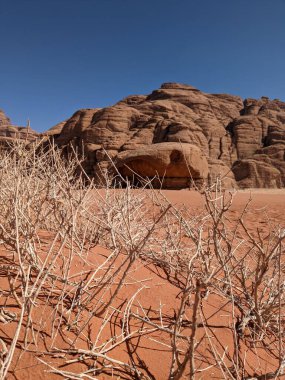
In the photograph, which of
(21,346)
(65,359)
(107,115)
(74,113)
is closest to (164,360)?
(65,359)

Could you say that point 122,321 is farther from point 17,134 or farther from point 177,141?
point 177,141

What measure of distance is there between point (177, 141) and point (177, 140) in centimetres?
183

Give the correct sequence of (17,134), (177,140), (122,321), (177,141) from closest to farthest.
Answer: (122,321) → (17,134) → (177,141) → (177,140)

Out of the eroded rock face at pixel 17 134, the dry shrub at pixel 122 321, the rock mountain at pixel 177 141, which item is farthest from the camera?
the rock mountain at pixel 177 141

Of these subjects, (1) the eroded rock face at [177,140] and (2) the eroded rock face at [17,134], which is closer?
(2) the eroded rock face at [17,134]

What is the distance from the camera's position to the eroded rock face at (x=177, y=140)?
17.0 meters

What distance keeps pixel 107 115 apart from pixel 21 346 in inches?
1098

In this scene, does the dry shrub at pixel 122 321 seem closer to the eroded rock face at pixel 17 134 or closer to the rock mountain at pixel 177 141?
the eroded rock face at pixel 17 134

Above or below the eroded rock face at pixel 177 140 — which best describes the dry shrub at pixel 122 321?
below

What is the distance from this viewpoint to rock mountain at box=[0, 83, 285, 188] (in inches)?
667

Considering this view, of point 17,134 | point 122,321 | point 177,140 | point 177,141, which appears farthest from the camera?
point 177,140

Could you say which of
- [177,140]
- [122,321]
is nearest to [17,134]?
[122,321]

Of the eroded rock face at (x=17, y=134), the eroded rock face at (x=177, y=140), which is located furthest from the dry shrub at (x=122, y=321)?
the eroded rock face at (x=177, y=140)

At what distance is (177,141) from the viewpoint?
70.7 ft
